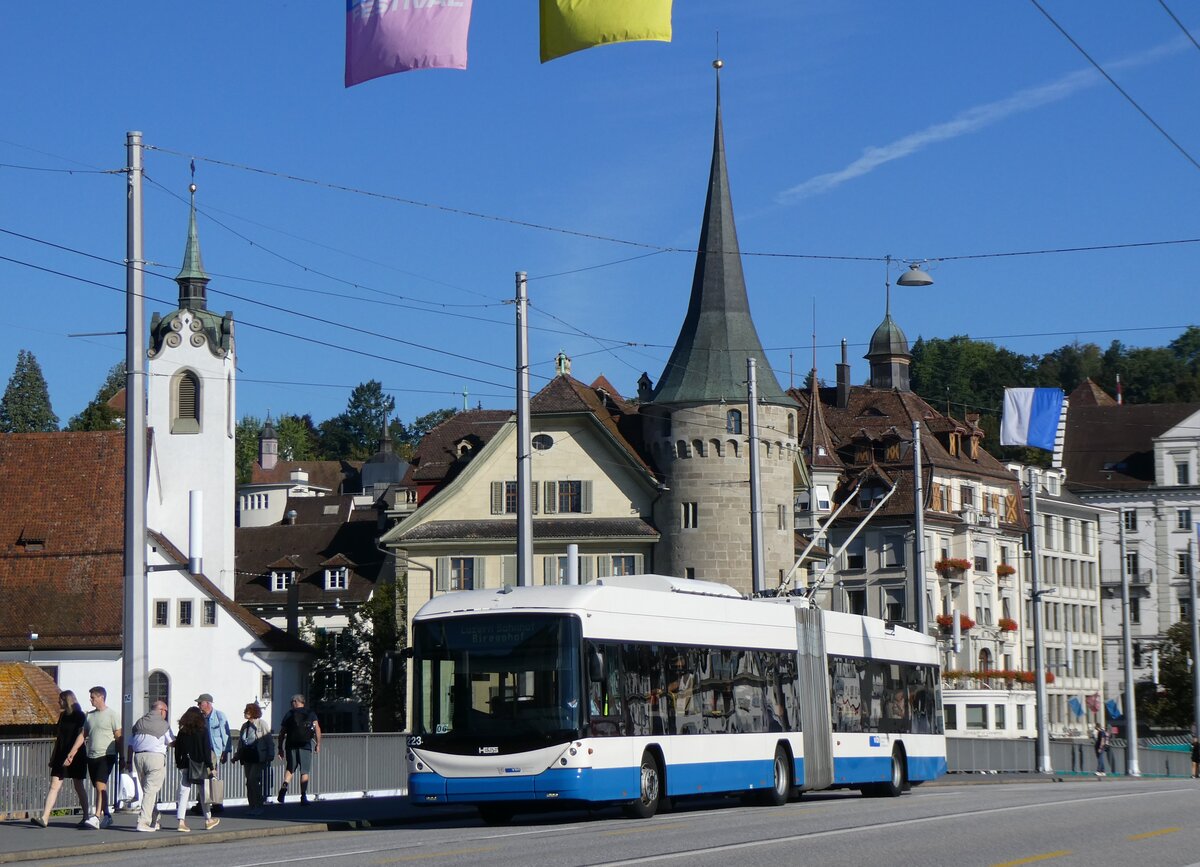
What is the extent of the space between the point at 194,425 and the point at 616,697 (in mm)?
58962

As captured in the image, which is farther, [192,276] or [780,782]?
[192,276]

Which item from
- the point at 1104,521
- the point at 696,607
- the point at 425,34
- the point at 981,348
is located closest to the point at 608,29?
the point at 425,34

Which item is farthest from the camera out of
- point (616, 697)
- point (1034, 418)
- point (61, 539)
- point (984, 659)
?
point (984, 659)

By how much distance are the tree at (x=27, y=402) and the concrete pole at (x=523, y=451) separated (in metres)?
130

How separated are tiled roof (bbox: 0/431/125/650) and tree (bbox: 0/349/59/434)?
287 feet

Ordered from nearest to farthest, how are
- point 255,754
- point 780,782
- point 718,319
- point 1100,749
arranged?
point 255,754 → point 780,782 → point 1100,749 → point 718,319

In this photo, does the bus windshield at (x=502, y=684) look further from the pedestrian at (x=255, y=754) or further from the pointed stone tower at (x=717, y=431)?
the pointed stone tower at (x=717, y=431)

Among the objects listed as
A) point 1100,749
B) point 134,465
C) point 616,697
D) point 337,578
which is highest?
point 337,578

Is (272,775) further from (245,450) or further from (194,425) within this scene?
(245,450)

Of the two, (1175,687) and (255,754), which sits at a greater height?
(255,754)

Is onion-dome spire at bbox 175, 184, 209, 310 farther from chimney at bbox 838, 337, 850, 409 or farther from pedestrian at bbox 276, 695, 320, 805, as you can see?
pedestrian at bbox 276, 695, 320, 805

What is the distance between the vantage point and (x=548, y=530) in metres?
75.0

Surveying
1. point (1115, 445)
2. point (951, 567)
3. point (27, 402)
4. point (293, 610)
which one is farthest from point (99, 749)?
point (27, 402)

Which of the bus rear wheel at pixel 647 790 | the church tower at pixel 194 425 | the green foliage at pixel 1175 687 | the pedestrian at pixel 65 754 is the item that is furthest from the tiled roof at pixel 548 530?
the pedestrian at pixel 65 754
